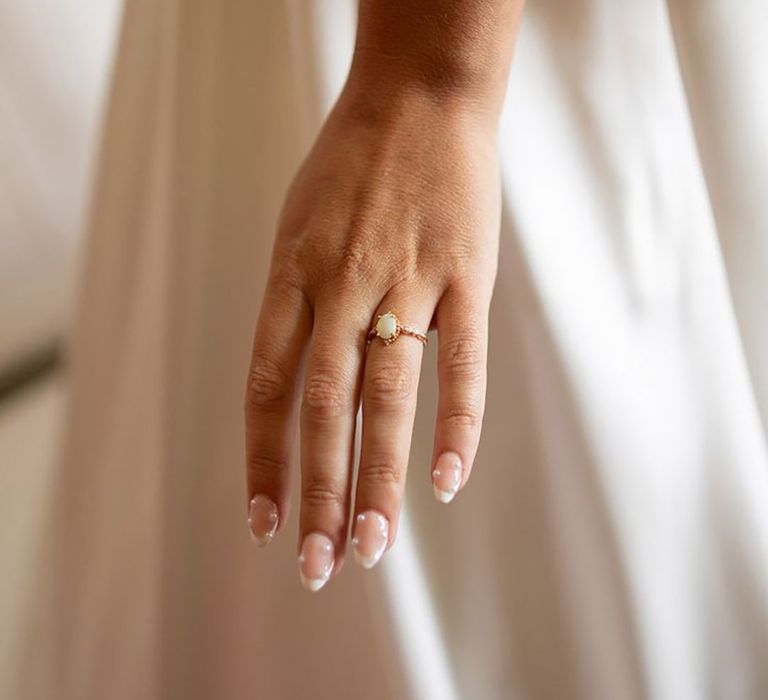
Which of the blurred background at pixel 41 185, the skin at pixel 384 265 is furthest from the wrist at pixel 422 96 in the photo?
the blurred background at pixel 41 185

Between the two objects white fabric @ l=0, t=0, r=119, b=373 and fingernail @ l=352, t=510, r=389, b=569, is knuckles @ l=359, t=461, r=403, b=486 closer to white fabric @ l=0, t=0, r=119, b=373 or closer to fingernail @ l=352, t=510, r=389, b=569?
fingernail @ l=352, t=510, r=389, b=569

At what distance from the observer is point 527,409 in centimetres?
59

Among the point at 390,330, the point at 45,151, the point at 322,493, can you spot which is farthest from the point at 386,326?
the point at 45,151

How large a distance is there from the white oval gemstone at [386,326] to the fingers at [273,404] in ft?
0.18

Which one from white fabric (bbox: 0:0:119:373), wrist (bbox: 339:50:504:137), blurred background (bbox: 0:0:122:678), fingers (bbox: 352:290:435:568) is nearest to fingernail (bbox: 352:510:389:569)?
fingers (bbox: 352:290:435:568)

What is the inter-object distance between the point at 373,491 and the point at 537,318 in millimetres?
179

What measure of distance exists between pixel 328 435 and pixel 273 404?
0.05 meters

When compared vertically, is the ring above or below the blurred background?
below

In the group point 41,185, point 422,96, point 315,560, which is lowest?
point 315,560

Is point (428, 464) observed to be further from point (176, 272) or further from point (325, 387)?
point (176, 272)

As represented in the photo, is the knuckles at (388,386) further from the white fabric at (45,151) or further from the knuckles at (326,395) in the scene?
the white fabric at (45,151)

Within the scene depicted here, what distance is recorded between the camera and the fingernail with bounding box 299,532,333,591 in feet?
1.58

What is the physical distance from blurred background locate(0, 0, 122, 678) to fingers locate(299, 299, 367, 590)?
2.42 feet

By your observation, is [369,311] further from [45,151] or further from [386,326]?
[45,151]
